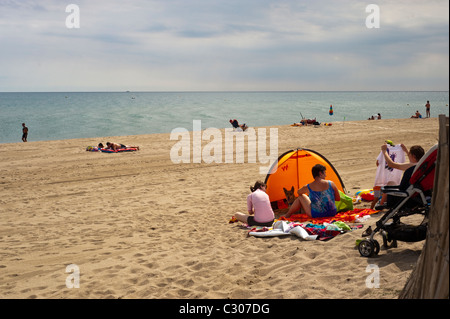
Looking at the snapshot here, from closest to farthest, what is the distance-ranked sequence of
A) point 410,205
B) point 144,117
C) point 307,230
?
point 410,205 → point 307,230 → point 144,117

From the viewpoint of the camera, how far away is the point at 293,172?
9.50 m

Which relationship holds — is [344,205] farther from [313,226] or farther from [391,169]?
[313,226]

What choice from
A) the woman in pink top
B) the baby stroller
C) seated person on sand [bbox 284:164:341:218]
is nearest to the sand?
the baby stroller

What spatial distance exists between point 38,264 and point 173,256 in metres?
2.31

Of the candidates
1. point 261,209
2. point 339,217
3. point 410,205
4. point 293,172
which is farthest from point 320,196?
point 410,205

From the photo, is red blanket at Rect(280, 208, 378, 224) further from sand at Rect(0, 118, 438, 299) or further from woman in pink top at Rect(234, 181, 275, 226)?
woman in pink top at Rect(234, 181, 275, 226)

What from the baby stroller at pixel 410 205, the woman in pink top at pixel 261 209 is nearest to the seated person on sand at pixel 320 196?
the woman in pink top at pixel 261 209

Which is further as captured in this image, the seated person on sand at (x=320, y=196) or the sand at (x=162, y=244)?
the seated person on sand at (x=320, y=196)

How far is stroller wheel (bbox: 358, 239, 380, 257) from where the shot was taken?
5672mm

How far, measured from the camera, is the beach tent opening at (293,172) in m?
9.49

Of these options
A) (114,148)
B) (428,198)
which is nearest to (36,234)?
(428,198)

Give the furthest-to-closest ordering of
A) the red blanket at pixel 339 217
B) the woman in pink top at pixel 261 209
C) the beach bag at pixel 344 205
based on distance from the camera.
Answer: the beach bag at pixel 344 205
the woman in pink top at pixel 261 209
the red blanket at pixel 339 217

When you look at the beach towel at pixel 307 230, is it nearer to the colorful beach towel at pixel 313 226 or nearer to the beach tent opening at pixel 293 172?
the colorful beach towel at pixel 313 226

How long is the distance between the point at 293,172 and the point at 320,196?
66.4 inches
